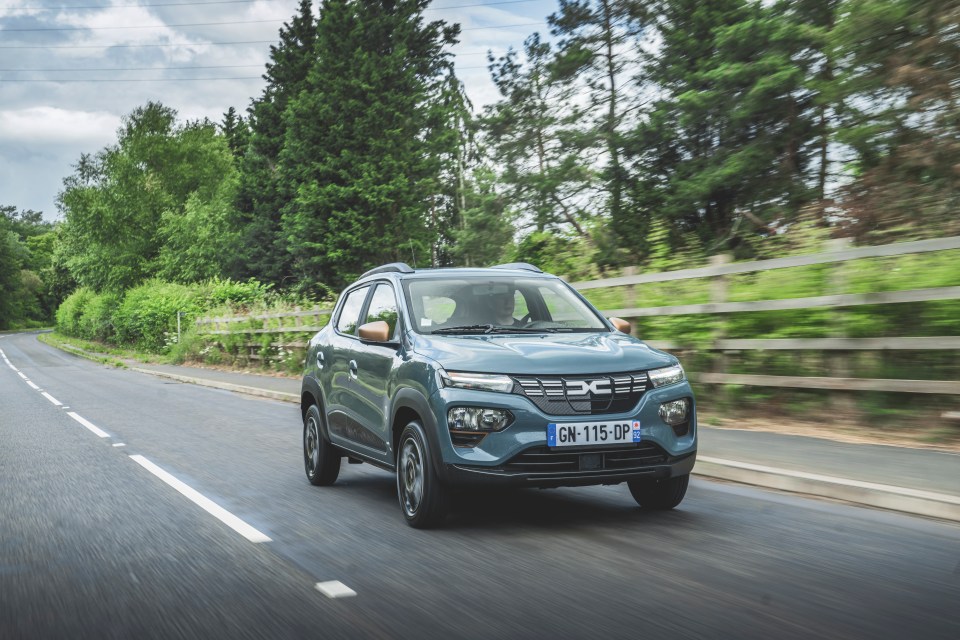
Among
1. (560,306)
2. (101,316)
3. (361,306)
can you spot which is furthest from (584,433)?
(101,316)

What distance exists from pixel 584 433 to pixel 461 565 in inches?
42.6

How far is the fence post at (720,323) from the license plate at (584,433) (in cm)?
584

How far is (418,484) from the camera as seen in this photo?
20.4 ft

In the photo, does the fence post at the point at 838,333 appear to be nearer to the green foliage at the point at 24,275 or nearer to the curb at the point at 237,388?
the curb at the point at 237,388

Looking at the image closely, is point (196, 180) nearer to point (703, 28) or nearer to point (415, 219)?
point (415, 219)

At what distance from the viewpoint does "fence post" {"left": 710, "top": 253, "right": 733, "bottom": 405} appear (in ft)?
37.3

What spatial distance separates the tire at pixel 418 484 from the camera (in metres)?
6.02

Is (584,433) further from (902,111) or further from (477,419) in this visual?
(902,111)

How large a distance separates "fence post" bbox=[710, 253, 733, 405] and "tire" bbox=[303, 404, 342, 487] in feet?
16.1

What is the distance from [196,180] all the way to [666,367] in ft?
247

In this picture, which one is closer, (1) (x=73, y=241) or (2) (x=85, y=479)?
(2) (x=85, y=479)

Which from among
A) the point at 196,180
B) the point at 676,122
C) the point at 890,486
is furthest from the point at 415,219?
the point at 890,486

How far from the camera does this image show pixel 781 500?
6.95 metres

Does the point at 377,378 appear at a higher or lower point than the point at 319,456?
higher
